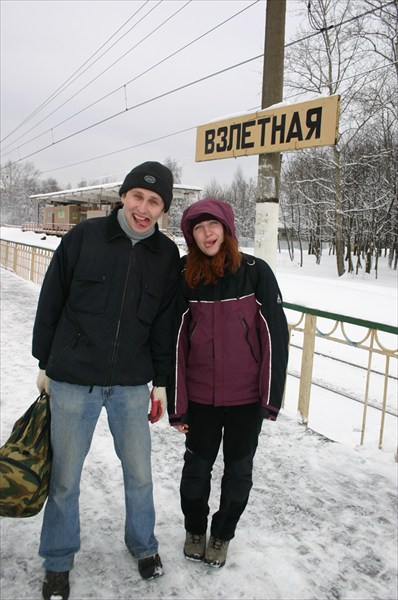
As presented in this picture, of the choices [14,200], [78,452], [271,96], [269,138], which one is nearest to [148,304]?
[78,452]

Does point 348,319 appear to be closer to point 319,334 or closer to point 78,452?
point 319,334

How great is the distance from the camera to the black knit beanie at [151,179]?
1783 millimetres

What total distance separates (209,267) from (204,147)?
3.48m

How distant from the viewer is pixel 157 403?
6.51 ft

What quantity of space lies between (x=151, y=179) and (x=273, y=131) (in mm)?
2998

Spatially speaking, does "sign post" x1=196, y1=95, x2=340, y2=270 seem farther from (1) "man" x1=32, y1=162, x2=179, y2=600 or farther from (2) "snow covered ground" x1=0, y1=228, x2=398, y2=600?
(1) "man" x1=32, y1=162, x2=179, y2=600

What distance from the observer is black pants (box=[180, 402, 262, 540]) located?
2.00 meters

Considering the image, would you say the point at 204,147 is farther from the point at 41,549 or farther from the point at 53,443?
the point at 41,549

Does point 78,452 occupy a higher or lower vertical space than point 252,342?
lower

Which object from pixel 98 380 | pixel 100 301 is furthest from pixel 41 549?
pixel 100 301

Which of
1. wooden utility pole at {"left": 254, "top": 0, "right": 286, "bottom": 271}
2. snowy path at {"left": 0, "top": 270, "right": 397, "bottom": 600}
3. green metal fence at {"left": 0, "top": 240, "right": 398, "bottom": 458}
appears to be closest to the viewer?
snowy path at {"left": 0, "top": 270, "right": 397, "bottom": 600}

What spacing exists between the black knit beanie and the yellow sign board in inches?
102

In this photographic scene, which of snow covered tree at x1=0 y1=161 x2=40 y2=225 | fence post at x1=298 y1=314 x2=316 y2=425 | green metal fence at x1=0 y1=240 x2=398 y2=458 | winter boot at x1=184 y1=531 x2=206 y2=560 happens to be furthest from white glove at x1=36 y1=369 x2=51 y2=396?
snow covered tree at x1=0 y1=161 x2=40 y2=225

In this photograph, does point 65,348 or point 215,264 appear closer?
point 65,348
